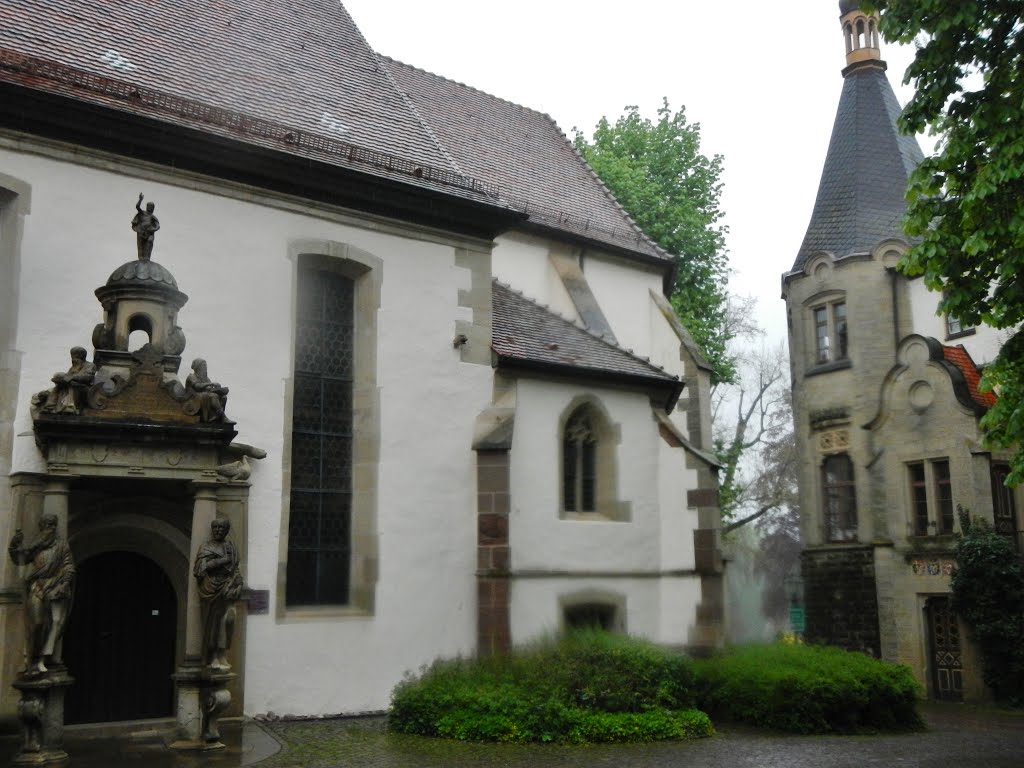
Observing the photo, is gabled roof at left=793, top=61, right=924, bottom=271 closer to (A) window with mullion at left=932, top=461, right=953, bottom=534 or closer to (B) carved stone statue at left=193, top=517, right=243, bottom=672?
(A) window with mullion at left=932, top=461, right=953, bottom=534

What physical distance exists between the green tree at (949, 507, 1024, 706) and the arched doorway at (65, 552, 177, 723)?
1632 cm

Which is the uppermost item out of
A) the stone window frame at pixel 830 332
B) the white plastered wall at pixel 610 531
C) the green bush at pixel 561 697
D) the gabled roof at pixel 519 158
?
the gabled roof at pixel 519 158

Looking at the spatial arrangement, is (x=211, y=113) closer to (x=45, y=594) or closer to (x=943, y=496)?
(x=45, y=594)

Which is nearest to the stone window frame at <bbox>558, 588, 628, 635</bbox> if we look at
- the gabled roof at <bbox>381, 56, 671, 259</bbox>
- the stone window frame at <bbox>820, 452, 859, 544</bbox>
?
the gabled roof at <bbox>381, 56, 671, 259</bbox>

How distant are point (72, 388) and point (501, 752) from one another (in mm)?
5245

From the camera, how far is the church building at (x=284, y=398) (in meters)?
10.4

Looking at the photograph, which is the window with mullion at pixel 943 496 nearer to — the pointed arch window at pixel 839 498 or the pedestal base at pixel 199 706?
the pointed arch window at pixel 839 498

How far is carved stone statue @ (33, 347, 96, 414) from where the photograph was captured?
956cm

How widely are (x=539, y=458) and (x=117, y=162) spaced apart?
6.67m

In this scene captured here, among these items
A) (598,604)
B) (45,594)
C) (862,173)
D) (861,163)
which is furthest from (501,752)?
(861,163)

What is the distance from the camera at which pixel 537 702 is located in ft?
35.8

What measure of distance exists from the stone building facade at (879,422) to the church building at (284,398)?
939 centimetres

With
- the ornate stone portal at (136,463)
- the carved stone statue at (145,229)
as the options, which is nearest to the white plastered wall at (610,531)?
the ornate stone portal at (136,463)

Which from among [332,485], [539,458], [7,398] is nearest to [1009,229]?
[539,458]
